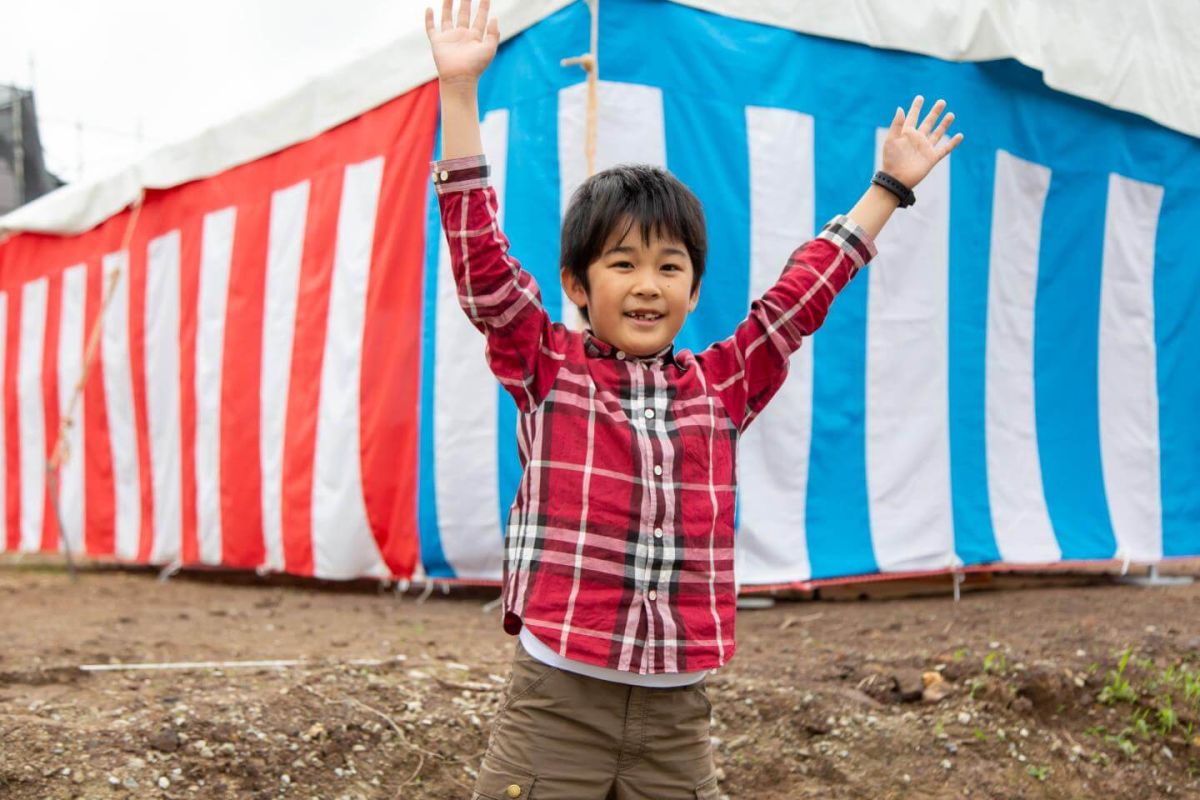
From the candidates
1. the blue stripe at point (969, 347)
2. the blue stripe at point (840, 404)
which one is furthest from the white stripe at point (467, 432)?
the blue stripe at point (969, 347)

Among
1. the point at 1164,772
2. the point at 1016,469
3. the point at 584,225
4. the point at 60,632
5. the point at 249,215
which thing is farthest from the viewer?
the point at 249,215

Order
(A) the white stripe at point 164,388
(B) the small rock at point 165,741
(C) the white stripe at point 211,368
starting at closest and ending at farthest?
(B) the small rock at point 165,741 → (C) the white stripe at point 211,368 → (A) the white stripe at point 164,388

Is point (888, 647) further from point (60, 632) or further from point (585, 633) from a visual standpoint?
point (60, 632)

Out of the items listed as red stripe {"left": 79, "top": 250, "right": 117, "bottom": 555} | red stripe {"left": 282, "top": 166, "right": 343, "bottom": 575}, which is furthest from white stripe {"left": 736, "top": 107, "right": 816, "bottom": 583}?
red stripe {"left": 79, "top": 250, "right": 117, "bottom": 555}

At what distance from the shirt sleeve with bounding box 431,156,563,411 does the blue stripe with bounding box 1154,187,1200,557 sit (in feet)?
12.0

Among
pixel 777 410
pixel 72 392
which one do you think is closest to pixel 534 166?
pixel 777 410

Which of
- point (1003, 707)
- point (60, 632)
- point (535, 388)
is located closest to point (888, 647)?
point (1003, 707)

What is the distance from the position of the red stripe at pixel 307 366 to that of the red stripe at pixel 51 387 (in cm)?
231

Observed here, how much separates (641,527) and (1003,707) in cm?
144

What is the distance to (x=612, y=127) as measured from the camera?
130 inches

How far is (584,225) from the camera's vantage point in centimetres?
143

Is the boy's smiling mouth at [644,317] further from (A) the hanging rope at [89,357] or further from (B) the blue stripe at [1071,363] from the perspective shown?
(A) the hanging rope at [89,357]

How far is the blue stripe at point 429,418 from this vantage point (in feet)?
11.9

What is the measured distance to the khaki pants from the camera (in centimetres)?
132
